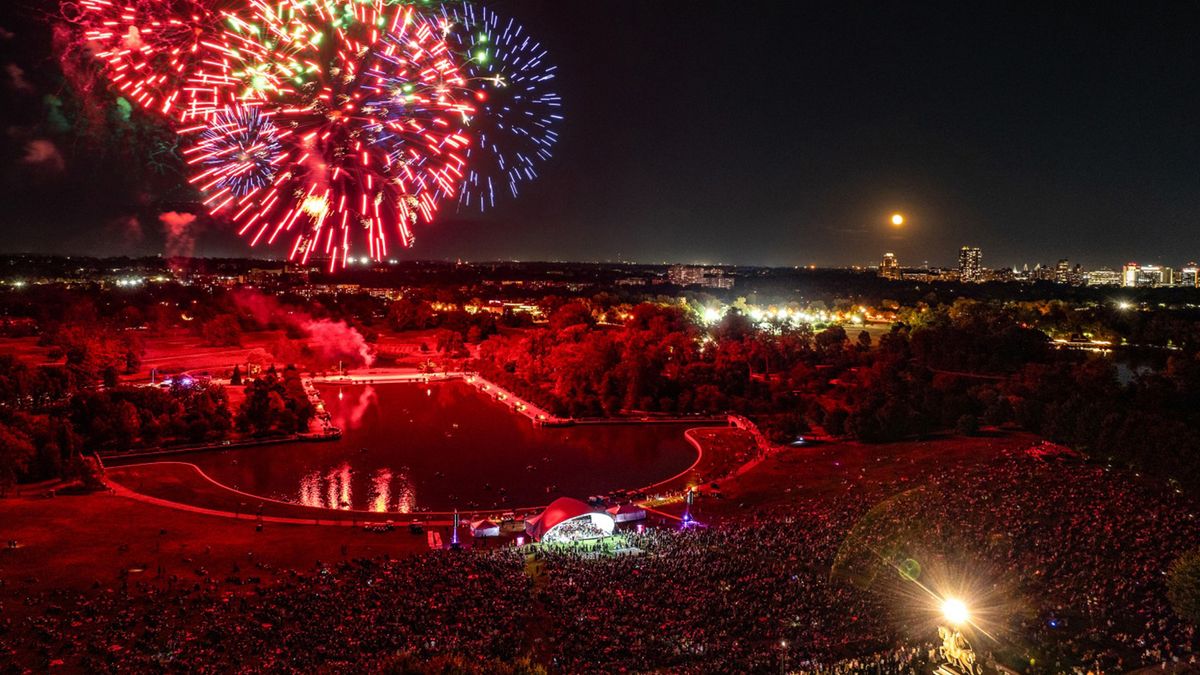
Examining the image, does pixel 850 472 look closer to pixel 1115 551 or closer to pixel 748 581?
pixel 1115 551

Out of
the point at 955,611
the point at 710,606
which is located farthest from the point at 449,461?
the point at 955,611

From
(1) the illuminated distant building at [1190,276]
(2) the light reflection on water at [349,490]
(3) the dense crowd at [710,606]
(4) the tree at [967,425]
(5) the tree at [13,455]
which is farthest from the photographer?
(1) the illuminated distant building at [1190,276]

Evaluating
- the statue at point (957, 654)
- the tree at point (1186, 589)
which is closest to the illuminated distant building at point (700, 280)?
the tree at point (1186, 589)

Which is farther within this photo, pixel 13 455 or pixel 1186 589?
pixel 13 455

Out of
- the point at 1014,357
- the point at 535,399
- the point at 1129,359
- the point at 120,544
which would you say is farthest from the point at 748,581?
the point at 1129,359

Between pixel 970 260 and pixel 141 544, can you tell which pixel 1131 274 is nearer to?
pixel 970 260

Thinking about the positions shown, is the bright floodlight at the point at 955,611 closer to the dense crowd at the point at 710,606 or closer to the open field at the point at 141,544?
the dense crowd at the point at 710,606
